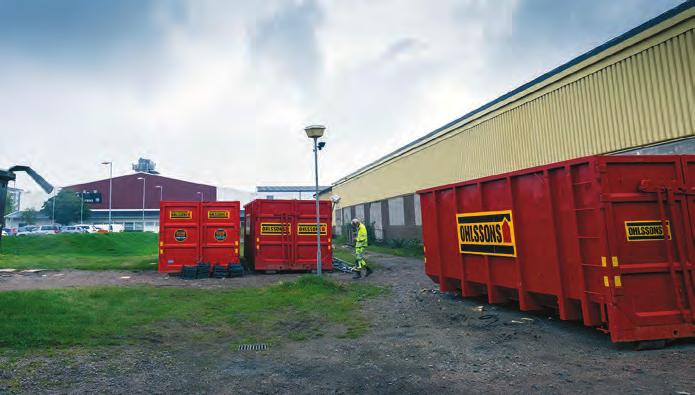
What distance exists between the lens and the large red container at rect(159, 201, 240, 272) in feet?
45.0

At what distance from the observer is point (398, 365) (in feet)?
16.1

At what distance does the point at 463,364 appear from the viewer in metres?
4.90

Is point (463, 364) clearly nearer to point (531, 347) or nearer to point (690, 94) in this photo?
point (531, 347)

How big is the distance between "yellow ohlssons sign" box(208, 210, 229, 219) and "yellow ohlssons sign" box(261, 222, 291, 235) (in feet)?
4.29

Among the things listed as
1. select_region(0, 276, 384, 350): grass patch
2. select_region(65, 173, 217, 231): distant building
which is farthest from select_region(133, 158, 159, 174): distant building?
select_region(0, 276, 384, 350): grass patch

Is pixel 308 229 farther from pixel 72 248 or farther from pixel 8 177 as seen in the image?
pixel 72 248

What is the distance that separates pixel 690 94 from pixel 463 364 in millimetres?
8526

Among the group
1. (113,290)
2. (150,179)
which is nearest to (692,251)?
(113,290)

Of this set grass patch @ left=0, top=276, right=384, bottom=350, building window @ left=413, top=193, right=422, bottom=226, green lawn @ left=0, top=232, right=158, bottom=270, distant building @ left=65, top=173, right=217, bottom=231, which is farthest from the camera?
distant building @ left=65, top=173, right=217, bottom=231

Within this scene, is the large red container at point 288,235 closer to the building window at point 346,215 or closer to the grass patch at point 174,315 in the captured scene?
the grass patch at point 174,315

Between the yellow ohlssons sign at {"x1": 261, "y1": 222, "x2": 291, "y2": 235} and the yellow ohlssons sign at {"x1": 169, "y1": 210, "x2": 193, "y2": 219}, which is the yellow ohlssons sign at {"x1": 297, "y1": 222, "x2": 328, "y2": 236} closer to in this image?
the yellow ohlssons sign at {"x1": 261, "y1": 222, "x2": 291, "y2": 235}

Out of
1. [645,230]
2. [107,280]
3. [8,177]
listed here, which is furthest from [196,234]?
[645,230]

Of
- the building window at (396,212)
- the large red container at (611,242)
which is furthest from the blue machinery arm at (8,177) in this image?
the building window at (396,212)

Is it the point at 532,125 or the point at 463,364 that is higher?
the point at 532,125
